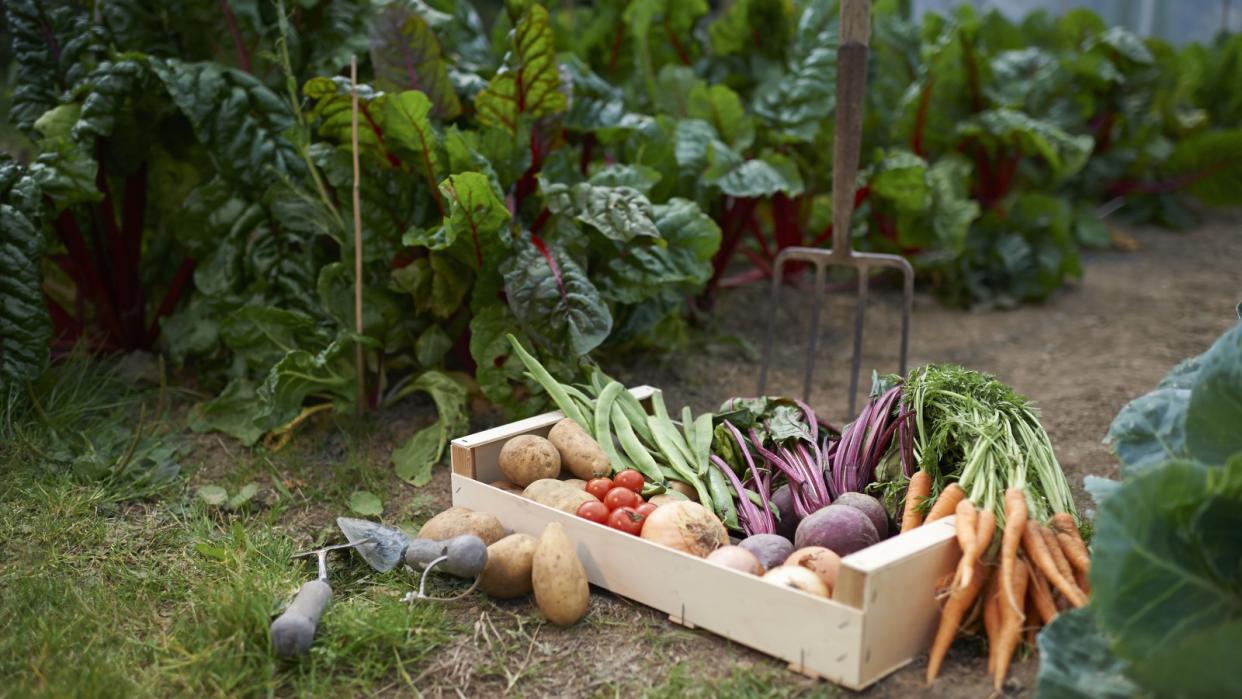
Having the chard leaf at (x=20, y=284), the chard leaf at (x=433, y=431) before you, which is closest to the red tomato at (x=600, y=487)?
the chard leaf at (x=433, y=431)

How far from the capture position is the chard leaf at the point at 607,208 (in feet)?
11.1

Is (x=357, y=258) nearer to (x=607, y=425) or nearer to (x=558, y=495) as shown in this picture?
(x=607, y=425)

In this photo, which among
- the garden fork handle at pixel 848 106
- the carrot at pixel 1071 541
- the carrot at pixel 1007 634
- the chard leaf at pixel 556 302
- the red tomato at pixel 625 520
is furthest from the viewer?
the garden fork handle at pixel 848 106

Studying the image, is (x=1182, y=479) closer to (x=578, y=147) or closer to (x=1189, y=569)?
(x=1189, y=569)

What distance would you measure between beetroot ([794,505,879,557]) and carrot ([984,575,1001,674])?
298 millimetres

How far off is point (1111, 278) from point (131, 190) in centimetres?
535

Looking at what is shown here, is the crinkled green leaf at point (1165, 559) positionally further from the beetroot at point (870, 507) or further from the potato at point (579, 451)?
the potato at point (579, 451)

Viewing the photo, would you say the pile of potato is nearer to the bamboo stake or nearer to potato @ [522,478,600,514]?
potato @ [522,478,600,514]

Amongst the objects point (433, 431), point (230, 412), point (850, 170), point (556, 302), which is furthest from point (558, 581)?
point (850, 170)

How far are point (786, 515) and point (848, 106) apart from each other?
5.32ft

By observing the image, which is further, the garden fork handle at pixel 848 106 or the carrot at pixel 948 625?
the garden fork handle at pixel 848 106

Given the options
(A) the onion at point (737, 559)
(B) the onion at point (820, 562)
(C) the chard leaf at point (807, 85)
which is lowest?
(A) the onion at point (737, 559)

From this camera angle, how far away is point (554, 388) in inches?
125

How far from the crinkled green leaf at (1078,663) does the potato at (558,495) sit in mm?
1162
